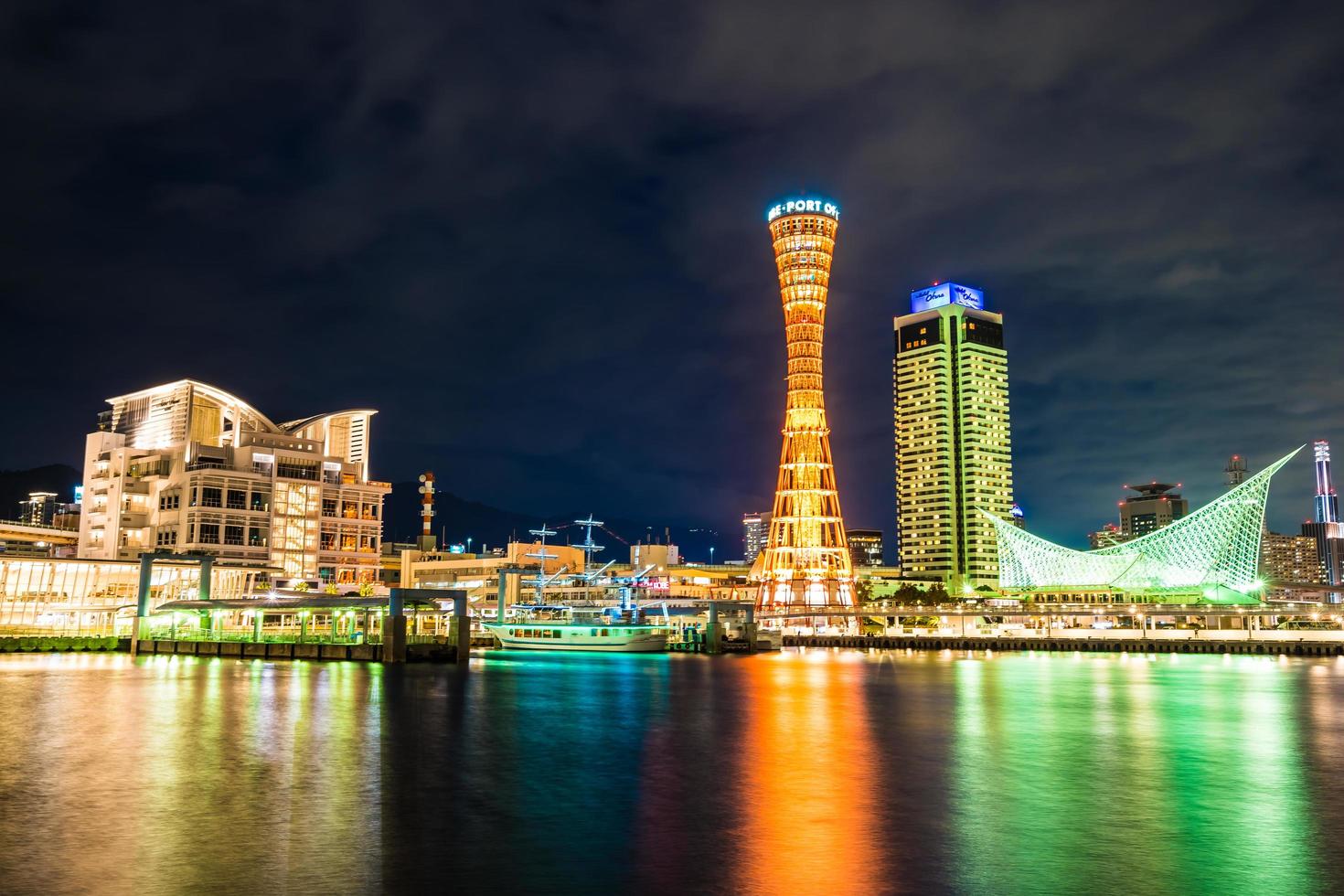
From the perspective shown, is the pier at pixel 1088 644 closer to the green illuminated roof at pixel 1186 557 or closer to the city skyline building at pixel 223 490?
the green illuminated roof at pixel 1186 557

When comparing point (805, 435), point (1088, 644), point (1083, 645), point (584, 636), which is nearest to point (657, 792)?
point (584, 636)

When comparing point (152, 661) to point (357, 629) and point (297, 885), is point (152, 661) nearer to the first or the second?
point (357, 629)

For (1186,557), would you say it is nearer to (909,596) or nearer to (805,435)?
(909,596)

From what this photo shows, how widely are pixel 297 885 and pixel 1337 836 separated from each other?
1639 centimetres

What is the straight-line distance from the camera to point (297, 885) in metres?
14.9

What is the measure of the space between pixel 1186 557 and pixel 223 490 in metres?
111

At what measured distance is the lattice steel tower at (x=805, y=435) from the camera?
121 meters

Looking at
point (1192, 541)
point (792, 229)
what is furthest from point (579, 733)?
point (1192, 541)

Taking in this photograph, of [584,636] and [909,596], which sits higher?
[909,596]

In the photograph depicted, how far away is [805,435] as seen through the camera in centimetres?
12462

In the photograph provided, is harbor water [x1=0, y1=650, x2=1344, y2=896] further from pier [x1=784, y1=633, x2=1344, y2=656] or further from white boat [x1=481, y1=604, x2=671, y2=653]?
pier [x1=784, y1=633, x2=1344, y2=656]

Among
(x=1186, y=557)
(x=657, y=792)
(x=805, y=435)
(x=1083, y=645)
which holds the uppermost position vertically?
(x=805, y=435)

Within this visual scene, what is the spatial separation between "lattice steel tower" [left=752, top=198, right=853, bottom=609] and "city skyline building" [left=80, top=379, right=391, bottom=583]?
1839 inches

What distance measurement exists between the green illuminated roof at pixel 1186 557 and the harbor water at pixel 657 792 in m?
90.0
